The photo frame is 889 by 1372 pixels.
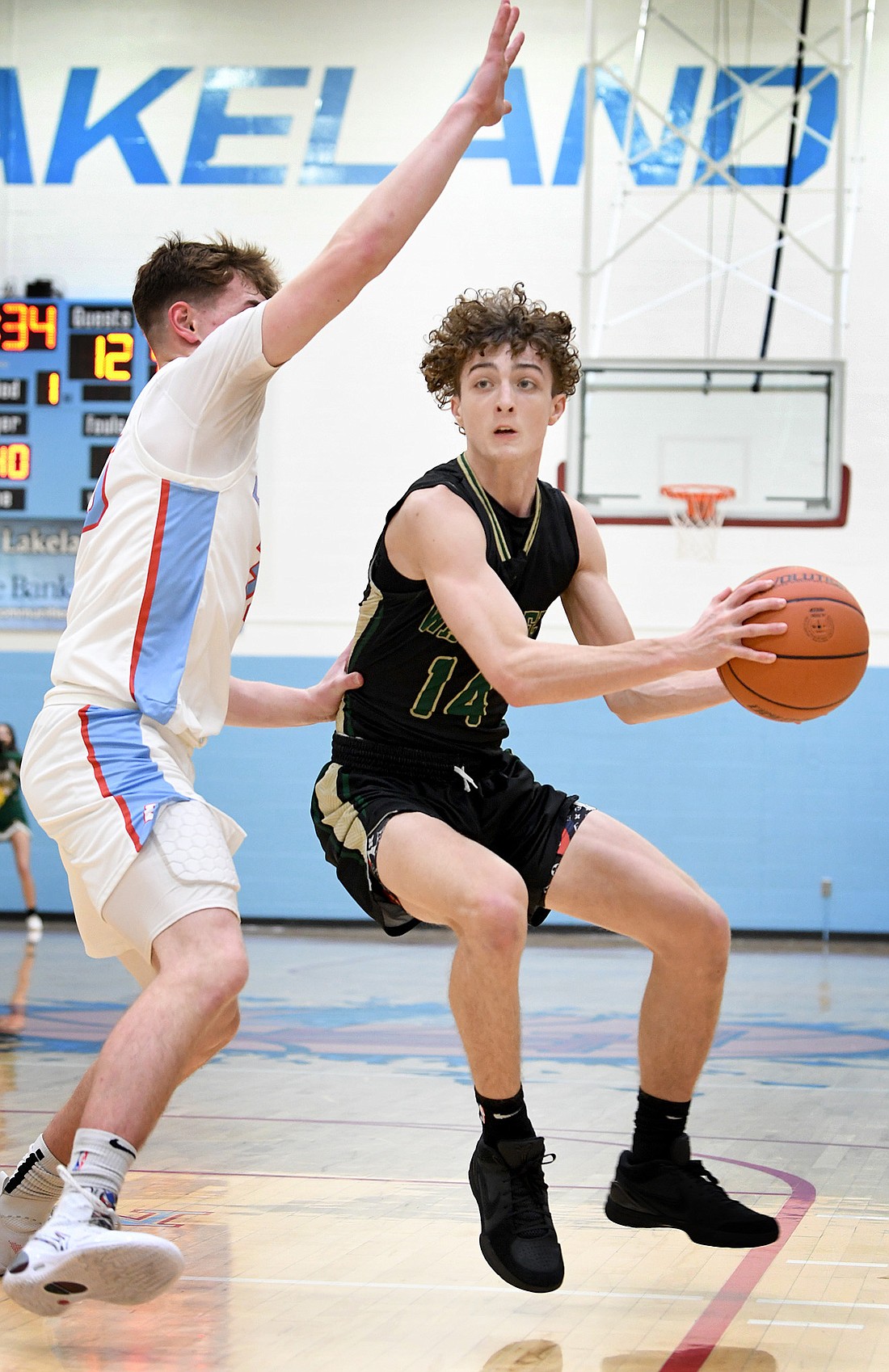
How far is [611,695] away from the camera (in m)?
3.25

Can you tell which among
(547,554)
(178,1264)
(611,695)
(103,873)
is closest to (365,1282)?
(178,1264)

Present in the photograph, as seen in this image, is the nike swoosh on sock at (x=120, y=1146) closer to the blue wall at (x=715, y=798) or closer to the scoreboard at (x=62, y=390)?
the blue wall at (x=715, y=798)

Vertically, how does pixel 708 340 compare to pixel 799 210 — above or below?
below

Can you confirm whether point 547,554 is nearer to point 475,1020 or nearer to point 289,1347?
point 475,1020

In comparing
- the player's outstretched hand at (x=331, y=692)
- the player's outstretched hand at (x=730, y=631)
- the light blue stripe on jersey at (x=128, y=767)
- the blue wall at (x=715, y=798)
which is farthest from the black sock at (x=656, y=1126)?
the blue wall at (x=715, y=798)

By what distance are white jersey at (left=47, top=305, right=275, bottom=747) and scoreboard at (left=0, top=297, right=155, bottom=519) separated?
800 cm

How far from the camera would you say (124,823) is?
247 cm

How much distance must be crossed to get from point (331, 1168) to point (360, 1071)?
154cm

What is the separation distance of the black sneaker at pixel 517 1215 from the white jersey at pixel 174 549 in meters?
0.98

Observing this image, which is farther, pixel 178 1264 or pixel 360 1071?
pixel 360 1071

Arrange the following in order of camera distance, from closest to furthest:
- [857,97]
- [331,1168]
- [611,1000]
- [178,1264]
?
[178,1264] < [331,1168] < [611,1000] < [857,97]

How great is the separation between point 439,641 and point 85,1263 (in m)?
1.47

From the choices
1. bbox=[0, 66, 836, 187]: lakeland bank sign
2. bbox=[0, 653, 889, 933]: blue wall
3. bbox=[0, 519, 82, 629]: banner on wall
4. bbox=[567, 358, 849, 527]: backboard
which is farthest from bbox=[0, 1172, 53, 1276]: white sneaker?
bbox=[0, 66, 836, 187]: lakeland bank sign

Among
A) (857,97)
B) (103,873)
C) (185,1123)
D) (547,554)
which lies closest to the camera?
(103,873)
